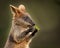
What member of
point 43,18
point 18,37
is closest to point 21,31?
point 18,37

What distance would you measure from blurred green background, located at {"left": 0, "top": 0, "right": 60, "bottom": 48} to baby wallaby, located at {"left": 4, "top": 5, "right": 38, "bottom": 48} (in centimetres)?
595

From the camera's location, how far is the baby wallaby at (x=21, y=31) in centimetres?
943

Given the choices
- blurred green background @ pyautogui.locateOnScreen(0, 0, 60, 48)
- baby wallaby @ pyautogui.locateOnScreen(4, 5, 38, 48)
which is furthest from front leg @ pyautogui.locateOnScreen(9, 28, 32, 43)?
blurred green background @ pyautogui.locateOnScreen(0, 0, 60, 48)

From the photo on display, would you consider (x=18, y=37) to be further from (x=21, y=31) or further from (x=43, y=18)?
(x=43, y=18)

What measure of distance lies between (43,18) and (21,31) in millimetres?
7241

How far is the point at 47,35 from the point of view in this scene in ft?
54.6

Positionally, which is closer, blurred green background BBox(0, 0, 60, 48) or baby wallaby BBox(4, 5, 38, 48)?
baby wallaby BBox(4, 5, 38, 48)

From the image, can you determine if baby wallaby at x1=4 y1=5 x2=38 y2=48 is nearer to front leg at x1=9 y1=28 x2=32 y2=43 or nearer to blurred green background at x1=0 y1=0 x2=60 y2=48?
front leg at x1=9 y1=28 x2=32 y2=43

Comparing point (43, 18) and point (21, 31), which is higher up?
point (43, 18)

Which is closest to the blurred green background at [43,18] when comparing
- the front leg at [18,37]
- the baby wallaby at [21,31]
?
the baby wallaby at [21,31]

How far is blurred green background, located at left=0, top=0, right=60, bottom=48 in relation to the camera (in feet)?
53.5

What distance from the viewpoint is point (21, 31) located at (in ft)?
31.7

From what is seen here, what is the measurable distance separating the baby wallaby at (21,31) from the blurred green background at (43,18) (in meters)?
5.95

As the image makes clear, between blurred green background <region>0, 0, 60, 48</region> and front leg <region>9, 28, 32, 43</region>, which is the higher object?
blurred green background <region>0, 0, 60, 48</region>
